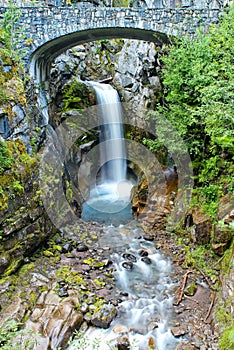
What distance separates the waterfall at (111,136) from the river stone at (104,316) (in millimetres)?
9131

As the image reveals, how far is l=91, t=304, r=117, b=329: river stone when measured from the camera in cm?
579

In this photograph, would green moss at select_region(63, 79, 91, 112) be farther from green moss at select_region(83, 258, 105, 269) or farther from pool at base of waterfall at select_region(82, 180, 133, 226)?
green moss at select_region(83, 258, 105, 269)

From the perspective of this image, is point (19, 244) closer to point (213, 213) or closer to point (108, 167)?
point (213, 213)

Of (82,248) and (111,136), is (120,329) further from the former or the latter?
(111,136)

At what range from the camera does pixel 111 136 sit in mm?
14781

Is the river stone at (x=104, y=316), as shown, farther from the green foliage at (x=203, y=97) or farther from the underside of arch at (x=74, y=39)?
the underside of arch at (x=74, y=39)

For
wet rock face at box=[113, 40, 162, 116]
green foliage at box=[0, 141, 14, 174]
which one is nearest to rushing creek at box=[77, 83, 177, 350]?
wet rock face at box=[113, 40, 162, 116]

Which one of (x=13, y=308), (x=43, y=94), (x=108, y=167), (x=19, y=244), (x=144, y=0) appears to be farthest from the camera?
(x=144, y=0)

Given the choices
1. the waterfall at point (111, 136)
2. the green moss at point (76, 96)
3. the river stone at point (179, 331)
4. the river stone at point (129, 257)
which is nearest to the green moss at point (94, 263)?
the river stone at point (129, 257)

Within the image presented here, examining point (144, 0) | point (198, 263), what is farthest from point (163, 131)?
point (144, 0)

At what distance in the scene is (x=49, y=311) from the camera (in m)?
5.86

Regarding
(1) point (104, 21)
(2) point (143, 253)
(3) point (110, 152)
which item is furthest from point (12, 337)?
(3) point (110, 152)

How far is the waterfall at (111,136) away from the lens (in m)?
14.7

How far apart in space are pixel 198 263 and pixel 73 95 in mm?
10244
